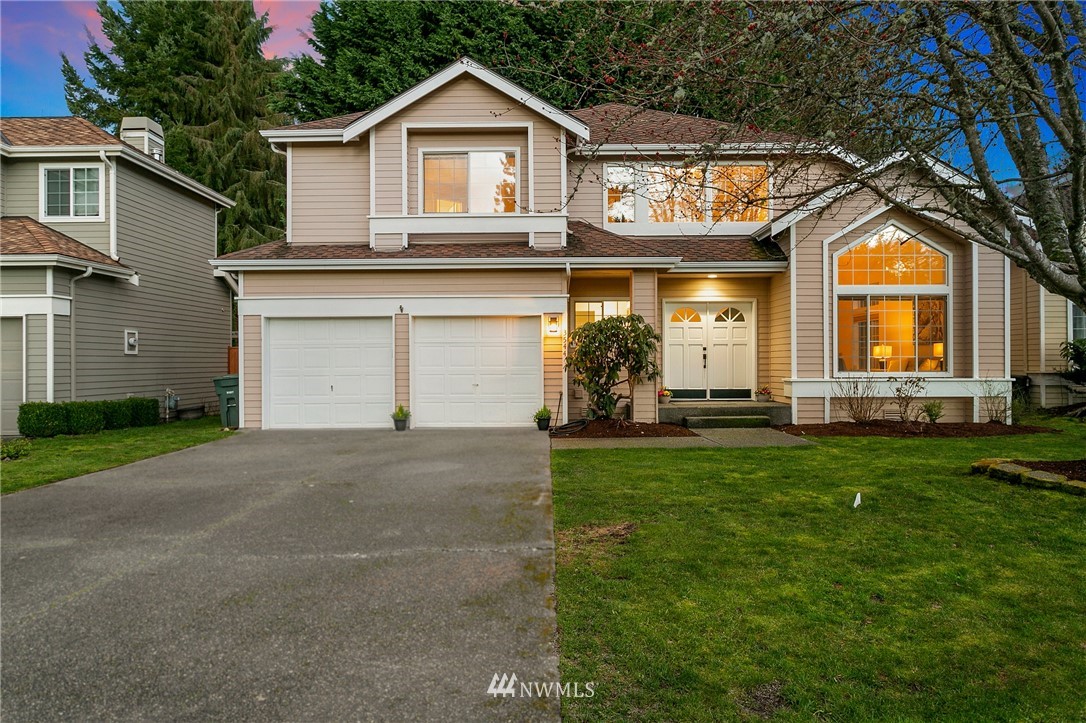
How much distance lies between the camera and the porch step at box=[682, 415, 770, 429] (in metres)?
10.6

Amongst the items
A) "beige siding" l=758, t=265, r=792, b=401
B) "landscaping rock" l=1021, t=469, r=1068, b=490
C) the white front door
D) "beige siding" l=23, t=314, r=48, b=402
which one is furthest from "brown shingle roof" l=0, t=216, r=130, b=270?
"landscaping rock" l=1021, t=469, r=1068, b=490

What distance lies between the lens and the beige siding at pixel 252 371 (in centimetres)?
1053

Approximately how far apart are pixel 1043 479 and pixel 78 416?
49.3 feet

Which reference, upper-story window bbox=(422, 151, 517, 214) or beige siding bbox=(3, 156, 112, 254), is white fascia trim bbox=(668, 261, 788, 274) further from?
beige siding bbox=(3, 156, 112, 254)

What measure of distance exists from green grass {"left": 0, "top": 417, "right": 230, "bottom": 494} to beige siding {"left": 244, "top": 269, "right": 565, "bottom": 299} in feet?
9.79

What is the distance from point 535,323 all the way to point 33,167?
11863 millimetres

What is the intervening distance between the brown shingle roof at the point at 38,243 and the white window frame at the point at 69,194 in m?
0.29

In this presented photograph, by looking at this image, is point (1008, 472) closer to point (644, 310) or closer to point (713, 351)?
point (644, 310)

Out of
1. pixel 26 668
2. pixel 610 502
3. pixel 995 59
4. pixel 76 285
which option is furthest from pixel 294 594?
pixel 76 285

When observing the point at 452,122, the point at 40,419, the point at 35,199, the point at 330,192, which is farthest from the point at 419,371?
the point at 35,199

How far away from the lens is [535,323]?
1070cm

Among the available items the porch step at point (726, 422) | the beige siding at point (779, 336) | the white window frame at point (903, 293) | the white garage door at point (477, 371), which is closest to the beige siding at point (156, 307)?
the white garage door at point (477, 371)

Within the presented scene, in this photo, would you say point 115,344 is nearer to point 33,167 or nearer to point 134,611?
point 33,167

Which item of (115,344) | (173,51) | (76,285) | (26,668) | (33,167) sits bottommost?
(26,668)
